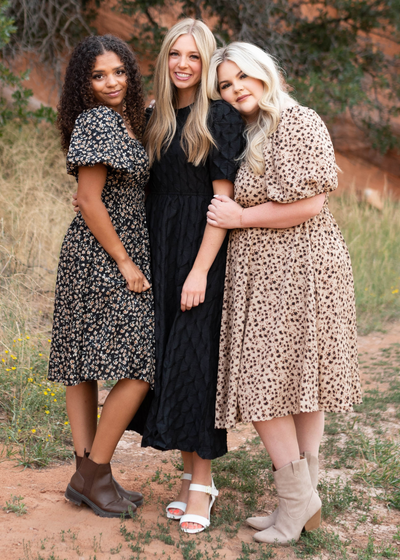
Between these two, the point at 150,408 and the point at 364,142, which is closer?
the point at 150,408

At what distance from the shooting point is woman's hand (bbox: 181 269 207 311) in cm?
239

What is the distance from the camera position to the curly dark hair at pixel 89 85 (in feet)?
7.81

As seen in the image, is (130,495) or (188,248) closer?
(188,248)

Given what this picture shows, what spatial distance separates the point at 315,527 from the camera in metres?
2.44

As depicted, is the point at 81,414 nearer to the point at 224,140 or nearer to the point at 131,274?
the point at 131,274

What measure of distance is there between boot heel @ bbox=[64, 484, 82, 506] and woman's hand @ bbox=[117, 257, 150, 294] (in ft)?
2.78

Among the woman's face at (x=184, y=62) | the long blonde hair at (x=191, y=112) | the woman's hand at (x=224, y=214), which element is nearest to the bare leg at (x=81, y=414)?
the woman's hand at (x=224, y=214)

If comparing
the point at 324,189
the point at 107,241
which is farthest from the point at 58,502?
the point at 324,189

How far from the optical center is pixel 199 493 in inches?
98.8

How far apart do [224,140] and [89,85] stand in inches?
21.7

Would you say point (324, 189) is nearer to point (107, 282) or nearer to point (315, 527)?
point (107, 282)

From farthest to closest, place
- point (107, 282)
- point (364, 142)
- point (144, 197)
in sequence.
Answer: point (364, 142) → point (144, 197) → point (107, 282)

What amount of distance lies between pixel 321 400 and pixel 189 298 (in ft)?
2.06

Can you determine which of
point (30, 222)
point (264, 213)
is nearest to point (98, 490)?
point (264, 213)
